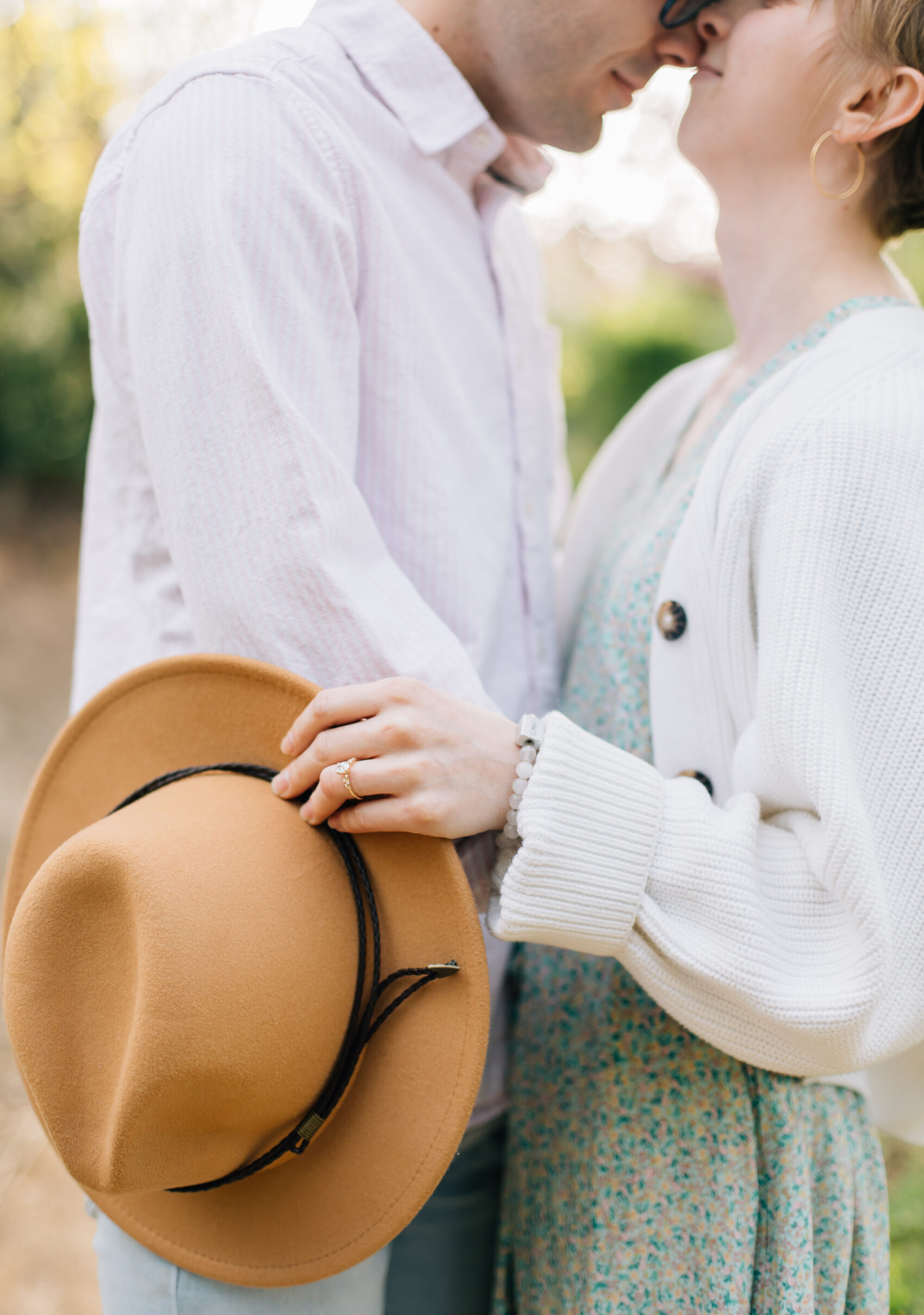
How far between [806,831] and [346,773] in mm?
545

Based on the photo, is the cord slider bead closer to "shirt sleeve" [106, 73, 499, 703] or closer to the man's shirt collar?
"shirt sleeve" [106, 73, 499, 703]

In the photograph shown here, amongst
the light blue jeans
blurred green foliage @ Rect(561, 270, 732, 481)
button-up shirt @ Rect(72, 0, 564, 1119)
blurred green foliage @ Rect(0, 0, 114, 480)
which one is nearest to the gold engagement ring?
button-up shirt @ Rect(72, 0, 564, 1119)

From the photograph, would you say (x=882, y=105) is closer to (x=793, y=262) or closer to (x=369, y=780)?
(x=793, y=262)

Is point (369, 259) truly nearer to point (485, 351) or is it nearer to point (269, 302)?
point (269, 302)

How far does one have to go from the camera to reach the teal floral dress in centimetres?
122

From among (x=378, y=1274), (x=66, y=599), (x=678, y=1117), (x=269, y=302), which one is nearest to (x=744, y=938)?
(x=678, y=1117)

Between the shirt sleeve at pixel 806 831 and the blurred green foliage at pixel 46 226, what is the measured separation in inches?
315

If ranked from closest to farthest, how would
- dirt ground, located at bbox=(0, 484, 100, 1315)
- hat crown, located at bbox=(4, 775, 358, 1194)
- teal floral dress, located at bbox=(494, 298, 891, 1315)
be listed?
hat crown, located at bbox=(4, 775, 358, 1194)
teal floral dress, located at bbox=(494, 298, 891, 1315)
dirt ground, located at bbox=(0, 484, 100, 1315)

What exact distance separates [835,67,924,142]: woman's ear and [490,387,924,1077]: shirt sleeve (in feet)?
1.61

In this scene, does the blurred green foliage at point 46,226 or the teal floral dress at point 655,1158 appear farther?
the blurred green foliage at point 46,226

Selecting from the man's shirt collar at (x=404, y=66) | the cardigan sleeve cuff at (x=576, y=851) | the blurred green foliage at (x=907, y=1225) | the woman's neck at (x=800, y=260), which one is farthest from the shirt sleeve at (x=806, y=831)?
the blurred green foliage at (x=907, y=1225)

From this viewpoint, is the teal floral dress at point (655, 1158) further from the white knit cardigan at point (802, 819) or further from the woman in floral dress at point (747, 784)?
the white knit cardigan at point (802, 819)

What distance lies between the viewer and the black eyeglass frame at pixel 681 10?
145cm

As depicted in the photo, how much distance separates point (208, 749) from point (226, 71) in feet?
2.68
